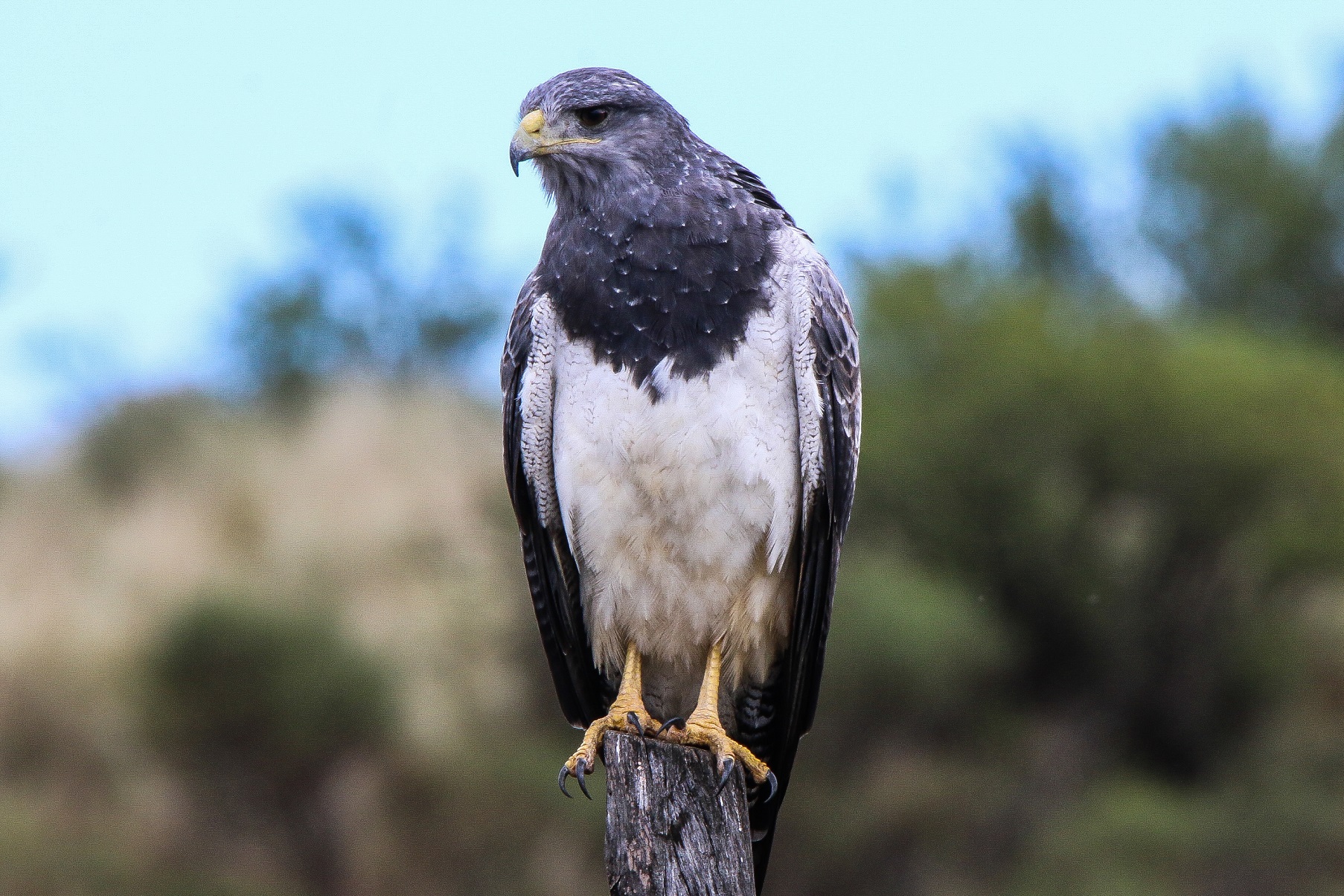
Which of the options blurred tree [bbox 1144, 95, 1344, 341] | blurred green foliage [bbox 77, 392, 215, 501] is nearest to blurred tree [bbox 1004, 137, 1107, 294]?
blurred tree [bbox 1144, 95, 1344, 341]

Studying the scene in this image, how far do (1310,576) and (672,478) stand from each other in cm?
2091

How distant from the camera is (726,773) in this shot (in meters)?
4.55

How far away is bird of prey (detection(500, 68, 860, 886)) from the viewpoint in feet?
15.5

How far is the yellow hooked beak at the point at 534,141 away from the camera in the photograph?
511 cm

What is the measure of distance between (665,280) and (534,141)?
2.46 ft

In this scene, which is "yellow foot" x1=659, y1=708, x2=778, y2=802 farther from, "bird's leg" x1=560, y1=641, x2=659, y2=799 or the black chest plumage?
the black chest plumage

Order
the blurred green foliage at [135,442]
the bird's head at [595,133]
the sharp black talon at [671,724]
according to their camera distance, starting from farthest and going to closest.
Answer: the blurred green foliage at [135,442]
the bird's head at [595,133]
the sharp black talon at [671,724]

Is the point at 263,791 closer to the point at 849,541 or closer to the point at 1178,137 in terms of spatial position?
the point at 849,541

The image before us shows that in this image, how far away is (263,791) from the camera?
55.6 ft

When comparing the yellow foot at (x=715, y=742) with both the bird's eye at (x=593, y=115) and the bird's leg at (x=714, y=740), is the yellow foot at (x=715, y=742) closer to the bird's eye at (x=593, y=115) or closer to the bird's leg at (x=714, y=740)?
the bird's leg at (x=714, y=740)

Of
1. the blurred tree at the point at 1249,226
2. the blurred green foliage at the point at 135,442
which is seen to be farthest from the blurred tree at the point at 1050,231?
the blurred green foliage at the point at 135,442

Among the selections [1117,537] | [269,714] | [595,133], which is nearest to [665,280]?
[595,133]

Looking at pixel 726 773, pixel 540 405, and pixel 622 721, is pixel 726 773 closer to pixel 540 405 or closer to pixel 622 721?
pixel 622 721

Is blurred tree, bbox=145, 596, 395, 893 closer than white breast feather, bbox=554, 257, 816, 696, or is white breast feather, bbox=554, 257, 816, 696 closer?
white breast feather, bbox=554, 257, 816, 696
